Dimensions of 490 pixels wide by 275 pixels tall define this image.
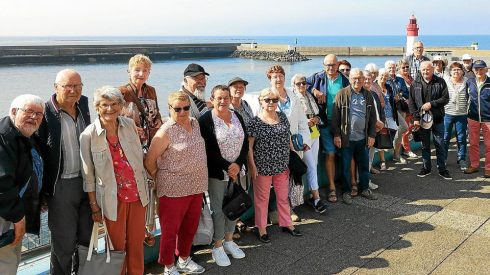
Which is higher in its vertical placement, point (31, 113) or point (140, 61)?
point (140, 61)

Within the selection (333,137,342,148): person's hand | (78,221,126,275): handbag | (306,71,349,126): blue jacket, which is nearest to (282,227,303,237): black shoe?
(333,137,342,148): person's hand

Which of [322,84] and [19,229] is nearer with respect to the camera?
[19,229]

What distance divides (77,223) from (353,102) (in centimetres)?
336

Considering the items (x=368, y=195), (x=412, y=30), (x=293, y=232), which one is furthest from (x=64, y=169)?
(x=412, y=30)

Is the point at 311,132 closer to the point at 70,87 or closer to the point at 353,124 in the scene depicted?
the point at 353,124

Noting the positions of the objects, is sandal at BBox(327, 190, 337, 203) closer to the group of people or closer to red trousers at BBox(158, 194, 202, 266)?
the group of people

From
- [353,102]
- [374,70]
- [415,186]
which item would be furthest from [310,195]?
[374,70]

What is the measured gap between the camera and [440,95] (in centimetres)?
597

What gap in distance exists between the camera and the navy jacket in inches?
112

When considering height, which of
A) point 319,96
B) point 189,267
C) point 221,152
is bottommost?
point 189,267

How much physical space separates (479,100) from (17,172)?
5981mm

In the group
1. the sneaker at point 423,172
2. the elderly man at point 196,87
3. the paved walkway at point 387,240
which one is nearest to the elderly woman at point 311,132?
the paved walkway at point 387,240

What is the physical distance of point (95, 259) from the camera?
306 cm

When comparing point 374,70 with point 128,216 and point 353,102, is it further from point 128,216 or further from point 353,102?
point 128,216
